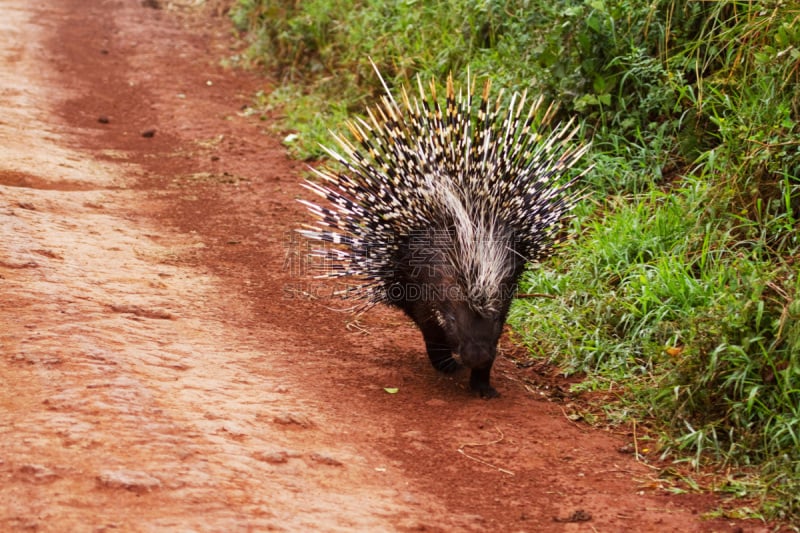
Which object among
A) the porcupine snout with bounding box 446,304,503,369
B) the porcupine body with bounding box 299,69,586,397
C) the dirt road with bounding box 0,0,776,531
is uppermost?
the porcupine body with bounding box 299,69,586,397

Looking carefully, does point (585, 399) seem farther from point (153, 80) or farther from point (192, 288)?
point (153, 80)

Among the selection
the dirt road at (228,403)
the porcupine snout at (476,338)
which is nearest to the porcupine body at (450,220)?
the porcupine snout at (476,338)

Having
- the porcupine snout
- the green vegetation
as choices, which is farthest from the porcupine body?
the green vegetation

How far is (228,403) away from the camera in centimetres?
440

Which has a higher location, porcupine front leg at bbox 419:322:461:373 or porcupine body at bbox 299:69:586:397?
porcupine body at bbox 299:69:586:397

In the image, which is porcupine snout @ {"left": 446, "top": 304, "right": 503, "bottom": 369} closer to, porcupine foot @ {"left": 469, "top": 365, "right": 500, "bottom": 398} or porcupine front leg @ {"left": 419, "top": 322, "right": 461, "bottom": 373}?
porcupine foot @ {"left": 469, "top": 365, "right": 500, "bottom": 398}

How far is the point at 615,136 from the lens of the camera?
728cm

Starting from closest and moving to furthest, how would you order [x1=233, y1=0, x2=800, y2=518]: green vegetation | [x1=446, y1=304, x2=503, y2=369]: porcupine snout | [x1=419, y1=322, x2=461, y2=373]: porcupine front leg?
1. [x1=233, y1=0, x2=800, y2=518]: green vegetation
2. [x1=446, y1=304, x2=503, y2=369]: porcupine snout
3. [x1=419, y1=322, x2=461, y2=373]: porcupine front leg

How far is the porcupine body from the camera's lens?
4.89 metres

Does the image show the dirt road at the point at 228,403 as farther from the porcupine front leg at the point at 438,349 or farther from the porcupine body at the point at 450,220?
the porcupine body at the point at 450,220

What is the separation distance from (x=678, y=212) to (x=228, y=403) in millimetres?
3432

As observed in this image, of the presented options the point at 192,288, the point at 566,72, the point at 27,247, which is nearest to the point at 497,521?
the point at 192,288

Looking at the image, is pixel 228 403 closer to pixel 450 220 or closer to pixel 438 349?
pixel 438 349

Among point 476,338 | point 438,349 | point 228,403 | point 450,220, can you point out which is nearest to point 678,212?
point 450,220
